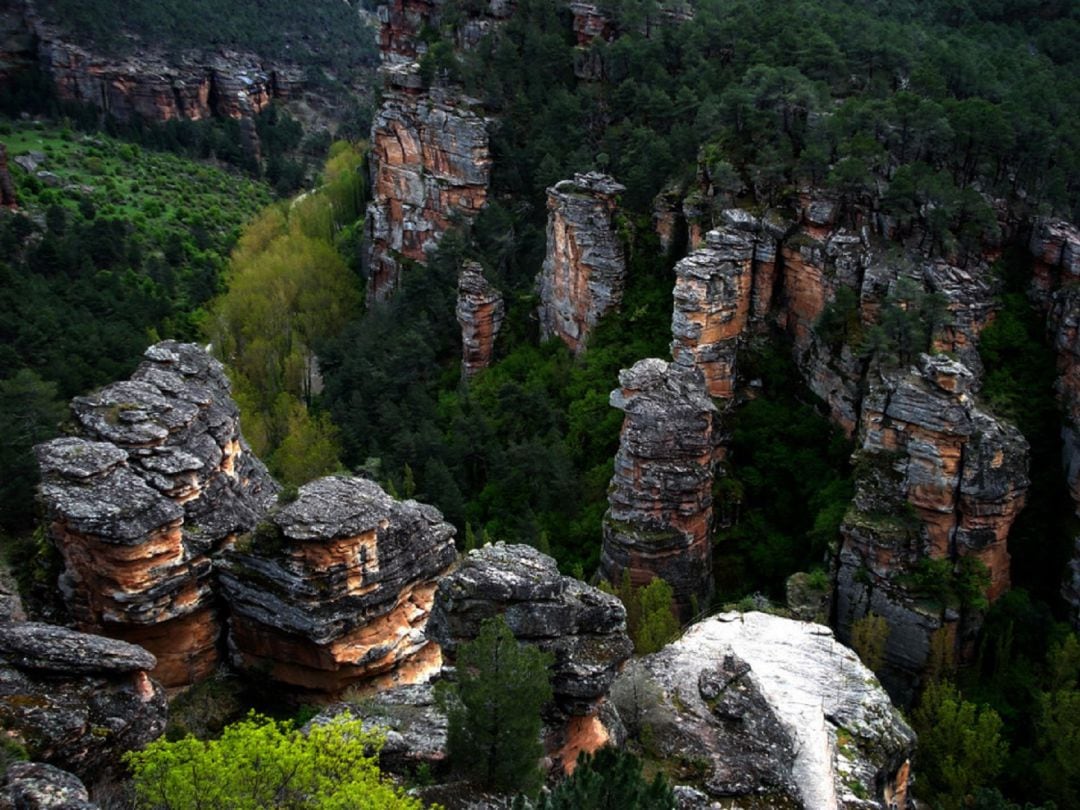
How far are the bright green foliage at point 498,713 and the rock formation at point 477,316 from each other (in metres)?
43.4

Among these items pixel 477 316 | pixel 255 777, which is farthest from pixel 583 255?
pixel 255 777

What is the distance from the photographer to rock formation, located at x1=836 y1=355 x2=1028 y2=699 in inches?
1586

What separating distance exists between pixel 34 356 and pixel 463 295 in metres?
24.2

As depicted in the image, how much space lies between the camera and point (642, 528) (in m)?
43.9

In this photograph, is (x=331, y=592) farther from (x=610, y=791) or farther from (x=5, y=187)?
(x=5, y=187)

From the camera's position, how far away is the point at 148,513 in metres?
25.7

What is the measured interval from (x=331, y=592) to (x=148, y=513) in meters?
4.93

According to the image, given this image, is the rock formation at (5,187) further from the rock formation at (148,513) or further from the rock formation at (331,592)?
the rock formation at (331,592)

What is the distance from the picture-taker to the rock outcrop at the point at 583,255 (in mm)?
57562

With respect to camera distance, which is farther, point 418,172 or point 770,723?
point 418,172

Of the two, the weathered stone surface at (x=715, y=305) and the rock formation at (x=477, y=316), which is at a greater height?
the weathered stone surface at (x=715, y=305)

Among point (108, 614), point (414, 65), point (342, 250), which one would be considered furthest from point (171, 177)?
point (108, 614)

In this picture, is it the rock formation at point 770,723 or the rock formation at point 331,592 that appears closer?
the rock formation at point 770,723

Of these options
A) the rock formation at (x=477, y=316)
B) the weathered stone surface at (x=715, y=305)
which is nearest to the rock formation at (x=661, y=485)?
the weathered stone surface at (x=715, y=305)
